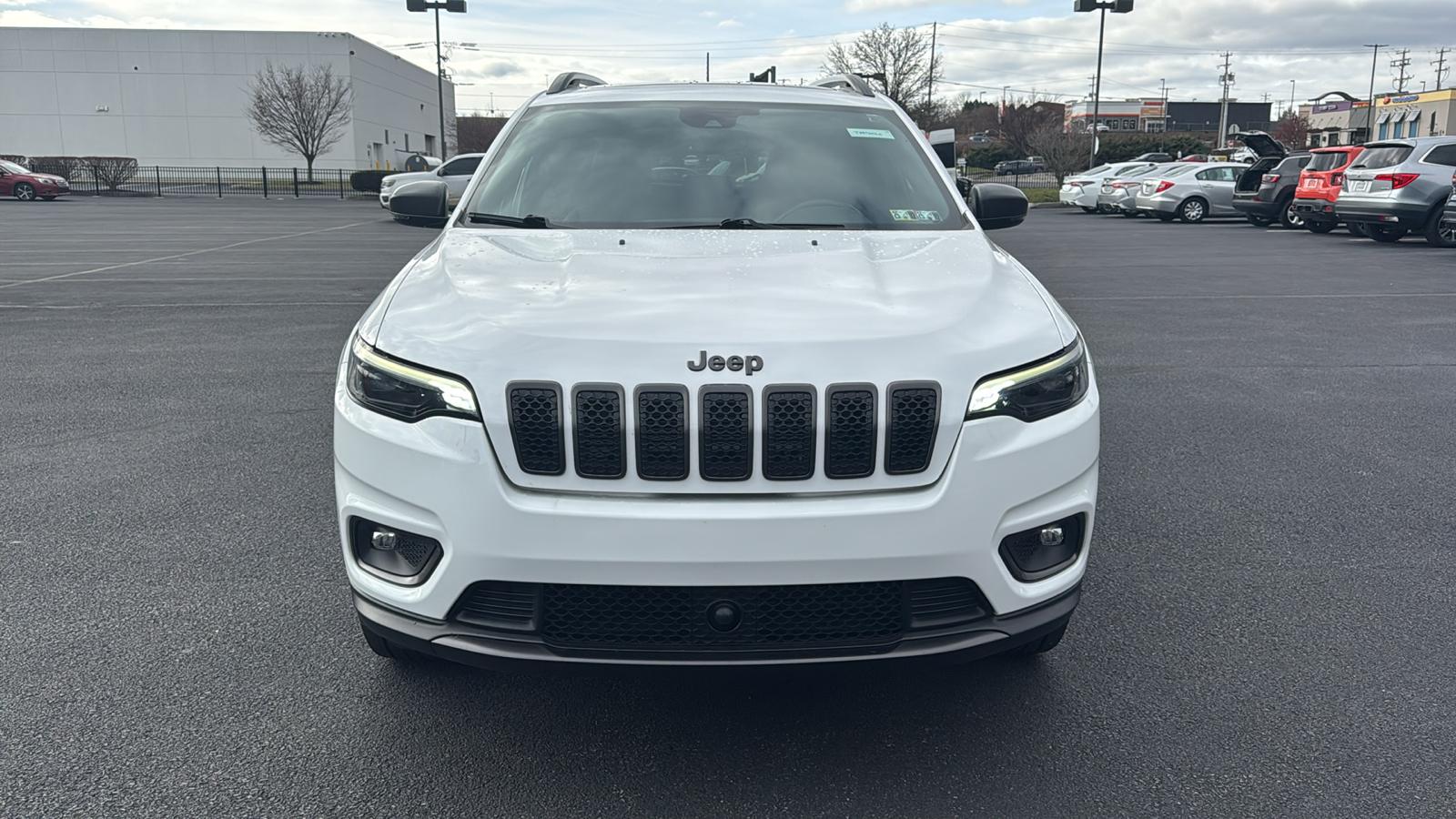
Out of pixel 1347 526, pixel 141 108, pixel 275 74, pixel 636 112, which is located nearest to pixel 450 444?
pixel 636 112

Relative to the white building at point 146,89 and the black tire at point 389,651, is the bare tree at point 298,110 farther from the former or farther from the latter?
the black tire at point 389,651

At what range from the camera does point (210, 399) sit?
677 cm

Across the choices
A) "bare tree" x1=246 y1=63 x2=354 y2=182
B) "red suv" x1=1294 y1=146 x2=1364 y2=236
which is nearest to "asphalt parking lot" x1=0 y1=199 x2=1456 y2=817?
"red suv" x1=1294 y1=146 x2=1364 y2=236

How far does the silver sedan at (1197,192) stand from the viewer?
2986cm

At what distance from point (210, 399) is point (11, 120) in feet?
236

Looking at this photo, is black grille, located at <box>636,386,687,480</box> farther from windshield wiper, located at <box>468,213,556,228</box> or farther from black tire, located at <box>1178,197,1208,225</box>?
black tire, located at <box>1178,197,1208,225</box>

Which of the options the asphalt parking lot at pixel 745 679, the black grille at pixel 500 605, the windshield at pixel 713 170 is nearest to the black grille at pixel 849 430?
the asphalt parking lot at pixel 745 679

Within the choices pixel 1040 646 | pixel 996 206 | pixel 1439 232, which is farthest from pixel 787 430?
pixel 1439 232

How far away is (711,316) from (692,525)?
0.53 meters

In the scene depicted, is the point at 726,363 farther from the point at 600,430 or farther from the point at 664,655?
the point at 664,655

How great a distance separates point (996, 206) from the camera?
173 inches

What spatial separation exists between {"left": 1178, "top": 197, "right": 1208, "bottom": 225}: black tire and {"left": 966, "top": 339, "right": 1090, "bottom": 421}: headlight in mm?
29955

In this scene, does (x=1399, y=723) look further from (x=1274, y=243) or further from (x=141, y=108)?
(x=141, y=108)

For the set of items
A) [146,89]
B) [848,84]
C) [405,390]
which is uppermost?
[146,89]
